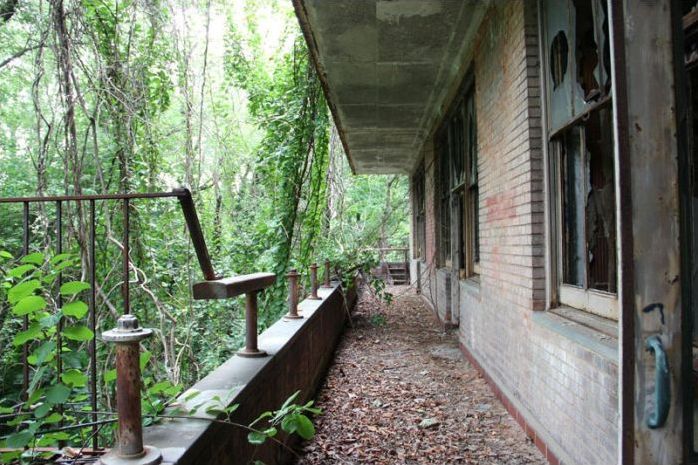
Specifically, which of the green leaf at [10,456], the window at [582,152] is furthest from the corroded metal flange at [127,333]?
the window at [582,152]

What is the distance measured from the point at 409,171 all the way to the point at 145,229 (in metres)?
10.4

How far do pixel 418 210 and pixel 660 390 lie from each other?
13.5 metres

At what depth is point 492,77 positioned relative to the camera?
16.3 feet

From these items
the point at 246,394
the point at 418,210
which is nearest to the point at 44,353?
the point at 246,394

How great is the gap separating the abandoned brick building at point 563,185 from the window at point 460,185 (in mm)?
47

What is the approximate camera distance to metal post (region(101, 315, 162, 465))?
5.12 feet

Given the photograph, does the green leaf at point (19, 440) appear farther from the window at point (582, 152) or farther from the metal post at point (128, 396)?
the window at point (582, 152)

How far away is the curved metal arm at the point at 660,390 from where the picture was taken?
1.22 meters

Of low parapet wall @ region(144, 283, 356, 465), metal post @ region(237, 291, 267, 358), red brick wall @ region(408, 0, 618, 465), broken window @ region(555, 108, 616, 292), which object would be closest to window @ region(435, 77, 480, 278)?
red brick wall @ region(408, 0, 618, 465)

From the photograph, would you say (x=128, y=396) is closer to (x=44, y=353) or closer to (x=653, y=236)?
(x=44, y=353)

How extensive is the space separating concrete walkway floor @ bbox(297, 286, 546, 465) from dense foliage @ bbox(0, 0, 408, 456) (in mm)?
1541

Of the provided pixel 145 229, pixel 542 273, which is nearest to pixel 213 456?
pixel 542 273

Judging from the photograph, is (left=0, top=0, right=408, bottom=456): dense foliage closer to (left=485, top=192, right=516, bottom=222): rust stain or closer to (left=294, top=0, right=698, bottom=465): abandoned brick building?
(left=294, top=0, right=698, bottom=465): abandoned brick building

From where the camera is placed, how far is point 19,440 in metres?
1.65
